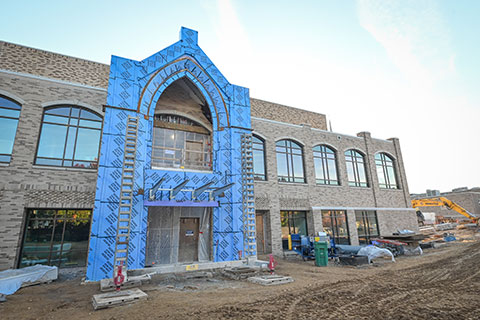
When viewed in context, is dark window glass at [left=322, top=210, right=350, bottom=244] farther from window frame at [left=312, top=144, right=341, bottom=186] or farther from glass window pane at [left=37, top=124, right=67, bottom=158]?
glass window pane at [left=37, top=124, right=67, bottom=158]

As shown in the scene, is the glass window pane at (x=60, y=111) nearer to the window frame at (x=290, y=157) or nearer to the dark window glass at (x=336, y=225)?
the window frame at (x=290, y=157)

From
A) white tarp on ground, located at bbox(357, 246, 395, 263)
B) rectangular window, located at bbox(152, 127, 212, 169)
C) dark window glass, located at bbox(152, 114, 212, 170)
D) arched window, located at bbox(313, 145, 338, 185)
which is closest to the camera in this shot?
white tarp on ground, located at bbox(357, 246, 395, 263)

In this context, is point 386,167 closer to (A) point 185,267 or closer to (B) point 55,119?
(A) point 185,267

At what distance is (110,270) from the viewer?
32.5 ft

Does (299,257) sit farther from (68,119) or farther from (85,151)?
(68,119)

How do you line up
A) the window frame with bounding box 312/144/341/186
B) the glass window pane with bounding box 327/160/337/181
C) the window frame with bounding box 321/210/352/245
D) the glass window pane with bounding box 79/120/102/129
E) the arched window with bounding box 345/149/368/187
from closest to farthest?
the glass window pane with bounding box 79/120/102/129
the window frame with bounding box 321/210/352/245
the window frame with bounding box 312/144/341/186
the glass window pane with bounding box 327/160/337/181
the arched window with bounding box 345/149/368/187

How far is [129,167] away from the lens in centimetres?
1100

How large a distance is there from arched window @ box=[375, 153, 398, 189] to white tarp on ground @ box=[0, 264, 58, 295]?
24.4m

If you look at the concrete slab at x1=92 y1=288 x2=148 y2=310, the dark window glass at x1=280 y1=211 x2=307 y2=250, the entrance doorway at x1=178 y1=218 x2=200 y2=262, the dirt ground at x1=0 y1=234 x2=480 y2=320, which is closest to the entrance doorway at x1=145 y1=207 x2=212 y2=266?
the entrance doorway at x1=178 y1=218 x2=200 y2=262

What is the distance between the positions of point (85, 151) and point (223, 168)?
7.29 meters

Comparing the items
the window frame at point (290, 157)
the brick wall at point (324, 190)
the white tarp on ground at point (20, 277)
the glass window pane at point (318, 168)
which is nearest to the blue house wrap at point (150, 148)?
the white tarp on ground at point (20, 277)

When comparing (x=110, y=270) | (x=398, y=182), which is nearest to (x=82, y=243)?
(x=110, y=270)

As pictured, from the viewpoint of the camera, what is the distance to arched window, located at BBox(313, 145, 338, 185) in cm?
2044

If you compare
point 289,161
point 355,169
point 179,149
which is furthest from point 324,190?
point 179,149
